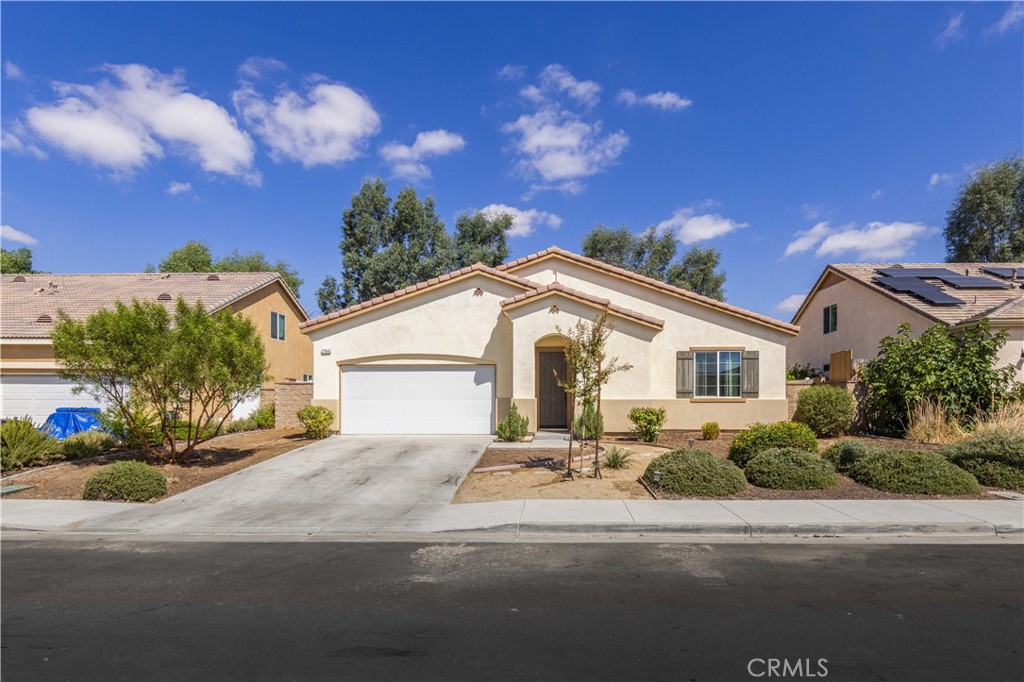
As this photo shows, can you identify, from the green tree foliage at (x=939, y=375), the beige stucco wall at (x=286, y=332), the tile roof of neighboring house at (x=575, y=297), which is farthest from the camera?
the beige stucco wall at (x=286, y=332)

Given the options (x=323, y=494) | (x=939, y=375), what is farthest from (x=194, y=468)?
(x=939, y=375)

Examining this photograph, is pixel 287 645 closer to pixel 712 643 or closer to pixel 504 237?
pixel 712 643

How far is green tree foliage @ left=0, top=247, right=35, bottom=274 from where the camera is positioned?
38.2 meters

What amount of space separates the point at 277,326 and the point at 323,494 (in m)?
16.9

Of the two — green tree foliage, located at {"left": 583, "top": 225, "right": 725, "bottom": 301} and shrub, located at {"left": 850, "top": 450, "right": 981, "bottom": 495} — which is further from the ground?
green tree foliage, located at {"left": 583, "top": 225, "right": 725, "bottom": 301}

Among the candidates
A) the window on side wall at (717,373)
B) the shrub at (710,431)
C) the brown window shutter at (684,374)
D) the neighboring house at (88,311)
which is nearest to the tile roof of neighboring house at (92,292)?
the neighboring house at (88,311)

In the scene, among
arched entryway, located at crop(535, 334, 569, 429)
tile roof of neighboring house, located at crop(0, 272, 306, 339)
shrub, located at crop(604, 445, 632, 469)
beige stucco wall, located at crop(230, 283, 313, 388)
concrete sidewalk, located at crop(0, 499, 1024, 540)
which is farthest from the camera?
beige stucco wall, located at crop(230, 283, 313, 388)

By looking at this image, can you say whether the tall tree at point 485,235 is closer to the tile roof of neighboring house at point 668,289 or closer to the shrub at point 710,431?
the tile roof of neighboring house at point 668,289

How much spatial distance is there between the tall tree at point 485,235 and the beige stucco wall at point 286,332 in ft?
34.2

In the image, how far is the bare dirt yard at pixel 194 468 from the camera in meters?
10.7

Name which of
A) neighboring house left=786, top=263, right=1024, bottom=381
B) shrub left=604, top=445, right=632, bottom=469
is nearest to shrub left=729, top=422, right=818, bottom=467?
shrub left=604, top=445, right=632, bottom=469

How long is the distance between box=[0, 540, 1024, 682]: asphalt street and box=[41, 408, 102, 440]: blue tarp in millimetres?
10919

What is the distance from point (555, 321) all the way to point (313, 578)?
11.7m

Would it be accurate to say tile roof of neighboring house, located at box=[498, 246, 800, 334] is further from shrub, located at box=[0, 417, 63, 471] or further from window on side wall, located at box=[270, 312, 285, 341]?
shrub, located at box=[0, 417, 63, 471]
